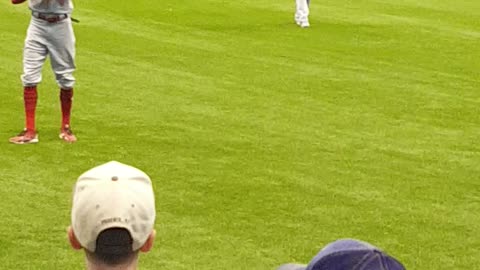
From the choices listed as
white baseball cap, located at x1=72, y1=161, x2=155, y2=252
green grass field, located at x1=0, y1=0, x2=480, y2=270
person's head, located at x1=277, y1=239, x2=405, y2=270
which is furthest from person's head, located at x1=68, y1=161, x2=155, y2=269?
green grass field, located at x1=0, y1=0, x2=480, y2=270

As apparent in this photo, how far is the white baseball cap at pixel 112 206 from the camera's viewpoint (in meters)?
2.81

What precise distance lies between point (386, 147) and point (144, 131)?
1.84 metres

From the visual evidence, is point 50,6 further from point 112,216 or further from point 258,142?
point 112,216

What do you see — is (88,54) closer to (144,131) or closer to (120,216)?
(144,131)

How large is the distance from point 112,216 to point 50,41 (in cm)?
560

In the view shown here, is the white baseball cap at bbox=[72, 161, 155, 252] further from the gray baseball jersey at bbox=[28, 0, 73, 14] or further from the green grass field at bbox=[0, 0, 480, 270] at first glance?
the gray baseball jersey at bbox=[28, 0, 73, 14]

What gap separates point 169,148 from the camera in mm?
8430

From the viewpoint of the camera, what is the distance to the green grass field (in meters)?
6.35

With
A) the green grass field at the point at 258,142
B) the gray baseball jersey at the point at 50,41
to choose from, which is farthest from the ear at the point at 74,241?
the gray baseball jersey at the point at 50,41

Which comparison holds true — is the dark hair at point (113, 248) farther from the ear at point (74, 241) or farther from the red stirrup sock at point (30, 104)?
the red stirrup sock at point (30, 104)

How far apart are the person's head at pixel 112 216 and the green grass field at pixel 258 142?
9.66 feet

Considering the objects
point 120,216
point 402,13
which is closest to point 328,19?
point 402,13

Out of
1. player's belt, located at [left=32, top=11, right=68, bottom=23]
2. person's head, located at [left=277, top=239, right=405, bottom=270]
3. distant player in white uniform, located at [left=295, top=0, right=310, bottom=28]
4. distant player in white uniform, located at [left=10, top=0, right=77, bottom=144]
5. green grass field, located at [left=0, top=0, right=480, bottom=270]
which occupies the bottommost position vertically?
distant player in white uniform, located at [left=295, top=0, right=310, bottom=28]

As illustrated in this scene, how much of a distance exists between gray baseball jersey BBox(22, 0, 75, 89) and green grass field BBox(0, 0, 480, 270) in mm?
513
